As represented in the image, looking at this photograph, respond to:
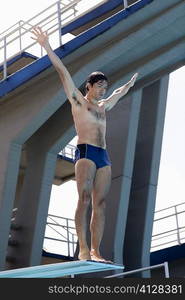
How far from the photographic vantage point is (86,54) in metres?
19.0

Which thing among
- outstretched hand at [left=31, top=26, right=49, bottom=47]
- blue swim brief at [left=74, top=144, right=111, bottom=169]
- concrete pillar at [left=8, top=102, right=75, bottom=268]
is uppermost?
concrete pillar at [left=8, top=102, right=75, bottom=268]

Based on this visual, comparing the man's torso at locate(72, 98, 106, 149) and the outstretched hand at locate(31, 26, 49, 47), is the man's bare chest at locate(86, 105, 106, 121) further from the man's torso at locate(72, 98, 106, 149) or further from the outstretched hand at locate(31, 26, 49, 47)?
the outstretched hand at locate(31, 26, 49, 47)

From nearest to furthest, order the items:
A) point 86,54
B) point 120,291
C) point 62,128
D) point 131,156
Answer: point 120,291 → point 86,54 → point 62,128 → point 131,156

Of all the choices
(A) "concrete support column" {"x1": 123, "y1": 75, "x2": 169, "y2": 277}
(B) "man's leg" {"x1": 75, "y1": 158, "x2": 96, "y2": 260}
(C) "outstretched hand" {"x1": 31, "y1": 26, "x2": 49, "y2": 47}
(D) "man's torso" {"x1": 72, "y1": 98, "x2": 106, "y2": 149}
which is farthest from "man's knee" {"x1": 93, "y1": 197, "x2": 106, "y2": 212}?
(A) "concrete support column" {"x1": 123, "y1": 75, "x2": 169, "y2": 277}

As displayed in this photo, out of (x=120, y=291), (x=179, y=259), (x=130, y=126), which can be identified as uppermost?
(x=130, y=126)

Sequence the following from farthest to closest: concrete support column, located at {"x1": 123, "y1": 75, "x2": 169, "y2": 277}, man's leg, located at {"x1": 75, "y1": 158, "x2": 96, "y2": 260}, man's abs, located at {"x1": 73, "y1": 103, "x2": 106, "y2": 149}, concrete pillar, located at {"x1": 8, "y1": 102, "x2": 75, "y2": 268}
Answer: concrete support column, located at {"x1": 123, "y1": 75, "x2": 169, "y2": 277}
concrete pillar, located at {"x1": 8, "y1": 102, "x2": 75, "y2": 268}
man's abs, located at {"x1": 73, "y1": 103, "x2": 106, "y2": 149}
man's leg, located at {"x1": 75, "y1": 158, "x2": 96, "y2": 260}

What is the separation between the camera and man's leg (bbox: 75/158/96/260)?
9.75 metres

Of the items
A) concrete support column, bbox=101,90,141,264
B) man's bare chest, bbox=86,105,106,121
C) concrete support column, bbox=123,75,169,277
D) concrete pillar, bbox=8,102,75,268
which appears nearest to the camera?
man's bare chest, bbox=86,105,106,121

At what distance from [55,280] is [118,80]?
12235 millimetres

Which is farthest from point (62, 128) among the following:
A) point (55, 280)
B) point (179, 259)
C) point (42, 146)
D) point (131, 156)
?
point (55, 280)

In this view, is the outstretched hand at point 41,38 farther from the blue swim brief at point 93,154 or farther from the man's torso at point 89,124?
the blue swim brief at point 93,154

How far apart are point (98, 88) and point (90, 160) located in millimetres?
1003

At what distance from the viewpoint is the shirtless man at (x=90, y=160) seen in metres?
9.77

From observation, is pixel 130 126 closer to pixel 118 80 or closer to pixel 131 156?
pixel 131 156
